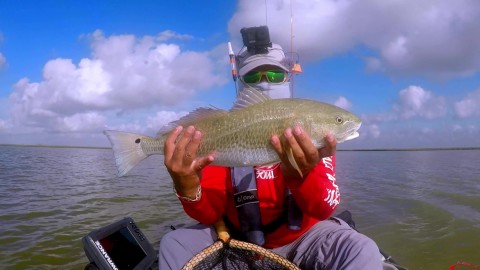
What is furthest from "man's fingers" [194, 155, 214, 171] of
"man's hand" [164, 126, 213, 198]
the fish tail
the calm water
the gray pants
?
the calm water

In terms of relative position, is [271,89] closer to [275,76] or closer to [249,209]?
[275,76]

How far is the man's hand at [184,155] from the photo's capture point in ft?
10.5

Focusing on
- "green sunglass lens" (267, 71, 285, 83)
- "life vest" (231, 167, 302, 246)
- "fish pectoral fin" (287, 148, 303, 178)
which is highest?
"green sunglass lens" (267, 71, 285, 83)

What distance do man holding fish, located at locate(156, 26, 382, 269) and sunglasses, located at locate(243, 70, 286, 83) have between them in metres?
0.16

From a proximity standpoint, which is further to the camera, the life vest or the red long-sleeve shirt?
the life vest

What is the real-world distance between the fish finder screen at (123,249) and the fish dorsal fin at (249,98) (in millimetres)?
2265

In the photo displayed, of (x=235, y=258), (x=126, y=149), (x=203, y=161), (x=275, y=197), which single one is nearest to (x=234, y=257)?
(x=235, y=258)

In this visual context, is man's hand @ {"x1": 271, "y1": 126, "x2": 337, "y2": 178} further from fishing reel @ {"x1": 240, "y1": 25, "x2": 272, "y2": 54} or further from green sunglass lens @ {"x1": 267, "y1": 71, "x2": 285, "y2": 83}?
fishing reel @ {"x1": 240, "y1": 25, "x2": 272, "y2": 54}

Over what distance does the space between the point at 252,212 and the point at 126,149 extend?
1.56m

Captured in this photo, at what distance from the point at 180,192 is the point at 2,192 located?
560 inches

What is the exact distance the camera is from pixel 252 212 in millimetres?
3861

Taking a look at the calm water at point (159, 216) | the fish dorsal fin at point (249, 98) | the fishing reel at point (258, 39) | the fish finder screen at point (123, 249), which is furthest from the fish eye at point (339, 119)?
the calm water at point (159, 216)

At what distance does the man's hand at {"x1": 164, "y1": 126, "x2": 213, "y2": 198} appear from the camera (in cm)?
320

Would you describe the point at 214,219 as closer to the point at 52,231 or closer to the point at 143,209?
the point at 52,231
